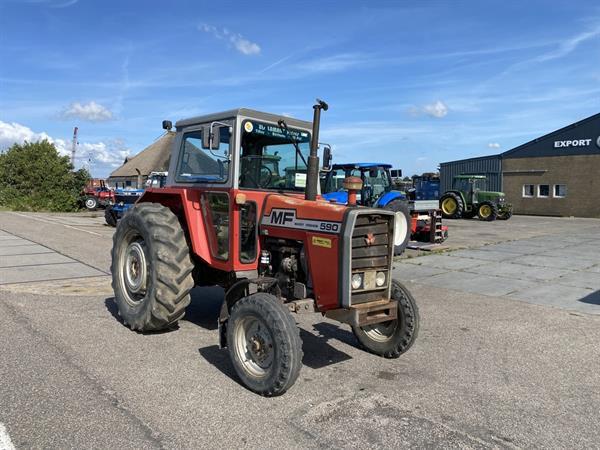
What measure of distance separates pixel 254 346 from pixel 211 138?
1.85m

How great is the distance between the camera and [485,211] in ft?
76.7

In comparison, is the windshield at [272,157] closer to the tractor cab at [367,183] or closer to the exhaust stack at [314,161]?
the exhaust stack at [314,161]

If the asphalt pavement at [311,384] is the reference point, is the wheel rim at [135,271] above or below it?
above

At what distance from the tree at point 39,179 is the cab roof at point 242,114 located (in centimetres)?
2898

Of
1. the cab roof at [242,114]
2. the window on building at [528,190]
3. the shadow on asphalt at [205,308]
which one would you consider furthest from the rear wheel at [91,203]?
the cab roof at [242,114]

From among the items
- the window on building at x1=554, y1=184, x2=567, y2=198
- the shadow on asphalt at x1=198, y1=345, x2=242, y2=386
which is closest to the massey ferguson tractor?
the shadow on asphalt at x1=198, y1=345, x2=242, y2=386

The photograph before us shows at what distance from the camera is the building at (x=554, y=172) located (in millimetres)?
26625

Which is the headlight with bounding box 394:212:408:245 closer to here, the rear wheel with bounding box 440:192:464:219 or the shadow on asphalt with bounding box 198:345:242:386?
the shadow on asphalt with bounding box 198:345:242:386

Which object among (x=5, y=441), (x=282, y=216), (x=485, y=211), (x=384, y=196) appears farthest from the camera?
(x=485, y=211)

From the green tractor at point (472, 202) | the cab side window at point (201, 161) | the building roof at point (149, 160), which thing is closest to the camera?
the cab side window at point (201, 161)

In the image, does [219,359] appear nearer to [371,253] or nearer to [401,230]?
[371,253]

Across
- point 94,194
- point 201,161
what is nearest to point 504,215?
point 201,161

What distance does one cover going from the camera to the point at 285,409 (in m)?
3.48

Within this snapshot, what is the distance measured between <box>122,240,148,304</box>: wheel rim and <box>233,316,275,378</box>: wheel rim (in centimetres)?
174
